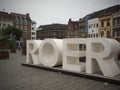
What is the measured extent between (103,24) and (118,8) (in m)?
4.59

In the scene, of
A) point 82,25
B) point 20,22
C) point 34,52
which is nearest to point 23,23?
point 20,22

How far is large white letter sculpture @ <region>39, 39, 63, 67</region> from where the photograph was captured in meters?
12.9

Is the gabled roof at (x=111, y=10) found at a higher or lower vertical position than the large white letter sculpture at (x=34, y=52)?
higher

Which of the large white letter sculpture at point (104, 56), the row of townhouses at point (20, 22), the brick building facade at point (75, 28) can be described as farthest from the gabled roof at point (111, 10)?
the row of townhouses at point (20, 22)

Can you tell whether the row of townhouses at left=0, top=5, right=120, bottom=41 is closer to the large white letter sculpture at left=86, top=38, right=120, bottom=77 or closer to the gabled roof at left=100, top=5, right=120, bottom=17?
the gabled roof at left=100, top=5, right=120, bottom=17

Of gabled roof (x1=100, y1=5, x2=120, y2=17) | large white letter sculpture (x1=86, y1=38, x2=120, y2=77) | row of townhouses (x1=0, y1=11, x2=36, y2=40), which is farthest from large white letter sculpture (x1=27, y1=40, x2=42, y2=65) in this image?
row of townhouses (x1=0, y1=11, x2=36, y2=40)

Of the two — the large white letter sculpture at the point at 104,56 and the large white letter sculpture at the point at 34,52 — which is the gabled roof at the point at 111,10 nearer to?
the large white letter sculpture at the point at 34,52

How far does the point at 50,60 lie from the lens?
537 inches

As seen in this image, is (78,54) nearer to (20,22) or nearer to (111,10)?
(111,10)

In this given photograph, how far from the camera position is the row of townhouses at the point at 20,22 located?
5981cm

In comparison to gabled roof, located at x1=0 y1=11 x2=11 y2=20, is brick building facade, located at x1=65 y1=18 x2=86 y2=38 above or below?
below

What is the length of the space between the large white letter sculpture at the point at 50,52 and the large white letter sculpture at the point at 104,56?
9.63 ft

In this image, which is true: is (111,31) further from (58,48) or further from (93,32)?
(58,48)

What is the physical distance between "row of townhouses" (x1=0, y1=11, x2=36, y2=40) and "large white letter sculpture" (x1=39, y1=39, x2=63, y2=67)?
45624 millimetres
